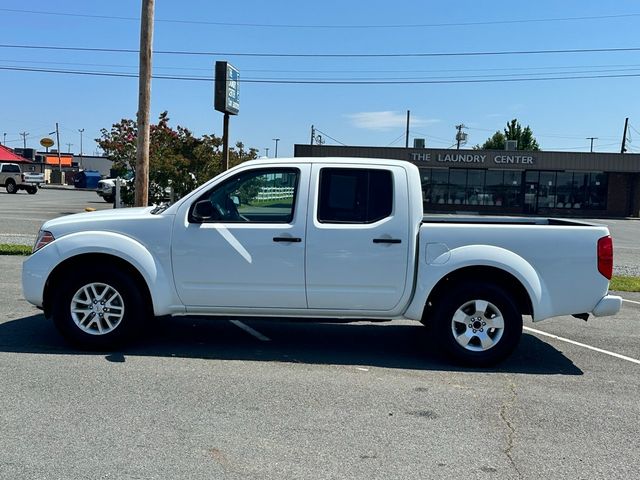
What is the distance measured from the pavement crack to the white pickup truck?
67cm

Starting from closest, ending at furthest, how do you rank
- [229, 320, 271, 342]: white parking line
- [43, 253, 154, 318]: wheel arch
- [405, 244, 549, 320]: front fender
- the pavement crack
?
the pavement crack < [405, 244, 549, 320]: front fender < [43, 253, 154, 318]: wheel arch < [229, 320, 271, 342]: white parking line

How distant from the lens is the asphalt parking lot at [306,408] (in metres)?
3.81

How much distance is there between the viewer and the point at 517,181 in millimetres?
42625

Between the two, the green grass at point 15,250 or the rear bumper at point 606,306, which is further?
the green grass at point 15,250

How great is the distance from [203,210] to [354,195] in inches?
57.0

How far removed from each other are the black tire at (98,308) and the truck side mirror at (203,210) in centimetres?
90

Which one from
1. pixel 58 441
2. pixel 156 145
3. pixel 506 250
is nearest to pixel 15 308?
pixel 58 441

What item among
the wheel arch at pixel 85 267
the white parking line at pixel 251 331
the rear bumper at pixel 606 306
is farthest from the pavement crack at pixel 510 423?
the wheel arch at pixel 85 267

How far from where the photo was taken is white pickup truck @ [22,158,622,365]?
5.75m

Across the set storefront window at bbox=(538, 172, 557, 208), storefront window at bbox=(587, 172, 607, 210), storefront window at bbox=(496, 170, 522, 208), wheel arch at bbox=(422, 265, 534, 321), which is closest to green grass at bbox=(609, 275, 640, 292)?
wheel arch at bbox=(422, 265, 534, 321)

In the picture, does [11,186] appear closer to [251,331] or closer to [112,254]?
[251,331]

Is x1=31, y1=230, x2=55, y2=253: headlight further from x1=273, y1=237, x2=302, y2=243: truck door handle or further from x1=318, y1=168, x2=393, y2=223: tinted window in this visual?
x1=318, y1=168, x2=393, y2=223: tinted window

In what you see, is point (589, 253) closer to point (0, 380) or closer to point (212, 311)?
point (212, 311)

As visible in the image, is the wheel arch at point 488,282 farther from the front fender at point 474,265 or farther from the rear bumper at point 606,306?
the rear bumper at point 606,306
